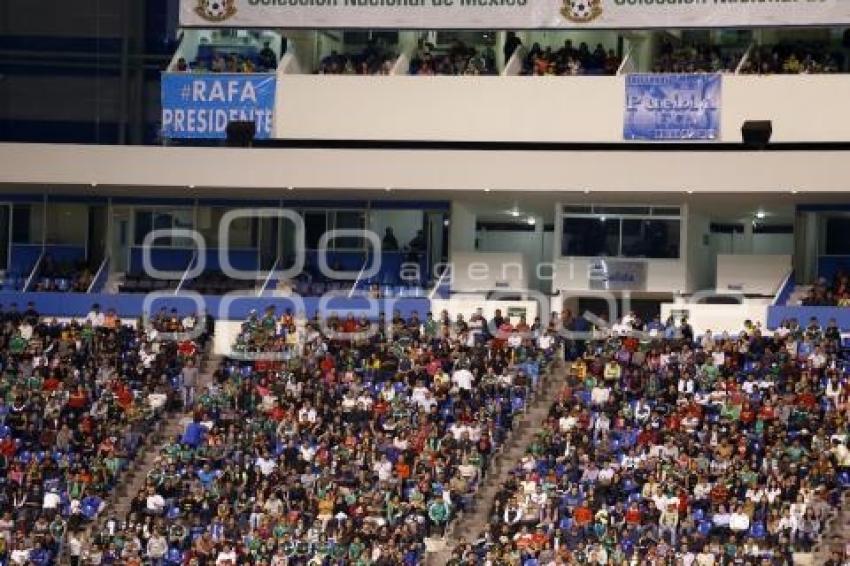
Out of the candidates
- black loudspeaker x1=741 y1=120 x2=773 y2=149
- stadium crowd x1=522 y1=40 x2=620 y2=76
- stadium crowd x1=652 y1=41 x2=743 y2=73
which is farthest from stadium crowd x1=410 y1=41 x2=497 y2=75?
black loudspeaker x1=741 y1=120 x2=773 y2=149

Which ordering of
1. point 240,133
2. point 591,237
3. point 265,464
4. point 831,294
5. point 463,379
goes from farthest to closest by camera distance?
point 240,133 → point 591,237 → point 831,294 → point 463,379 → point 265,464

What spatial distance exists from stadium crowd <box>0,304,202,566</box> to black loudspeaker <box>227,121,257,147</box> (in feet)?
13.9

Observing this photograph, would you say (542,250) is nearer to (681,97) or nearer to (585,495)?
(681,97)

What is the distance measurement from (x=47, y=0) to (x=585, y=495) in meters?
30.2

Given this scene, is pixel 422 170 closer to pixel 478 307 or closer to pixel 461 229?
pixel 461 229

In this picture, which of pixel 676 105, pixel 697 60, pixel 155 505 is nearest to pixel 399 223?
pixel 676 105

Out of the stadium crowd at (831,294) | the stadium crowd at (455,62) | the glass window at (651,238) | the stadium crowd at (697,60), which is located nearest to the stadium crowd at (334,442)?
the glass window at (651,238)

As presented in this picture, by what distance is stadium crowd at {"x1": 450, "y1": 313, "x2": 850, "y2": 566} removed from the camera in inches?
1451

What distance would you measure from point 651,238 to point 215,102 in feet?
29.8

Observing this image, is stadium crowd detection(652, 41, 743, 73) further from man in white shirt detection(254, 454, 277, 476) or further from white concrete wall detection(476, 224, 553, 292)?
man in white shirt detection(254, 454, 277, 476)

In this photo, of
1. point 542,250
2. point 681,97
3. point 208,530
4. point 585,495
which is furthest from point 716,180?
point 208,530

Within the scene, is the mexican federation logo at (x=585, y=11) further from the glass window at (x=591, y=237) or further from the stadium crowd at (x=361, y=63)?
the stadium crowd at (x=361, y=63)

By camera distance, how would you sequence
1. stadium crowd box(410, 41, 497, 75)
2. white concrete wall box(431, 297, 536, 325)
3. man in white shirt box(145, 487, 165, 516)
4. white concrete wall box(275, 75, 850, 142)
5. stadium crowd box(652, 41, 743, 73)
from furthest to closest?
1. stadium crowd box(410, 41, 497, 75)
2. stadium crowd box(652, 41, 743, 73)
3. white concrete wall box(275, 75, 850, 142)
4. white concrete wall box(431, 297, 536, 325)
5. man in white shirt box(145, 487, 165, 516)

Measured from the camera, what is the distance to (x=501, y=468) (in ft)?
133
